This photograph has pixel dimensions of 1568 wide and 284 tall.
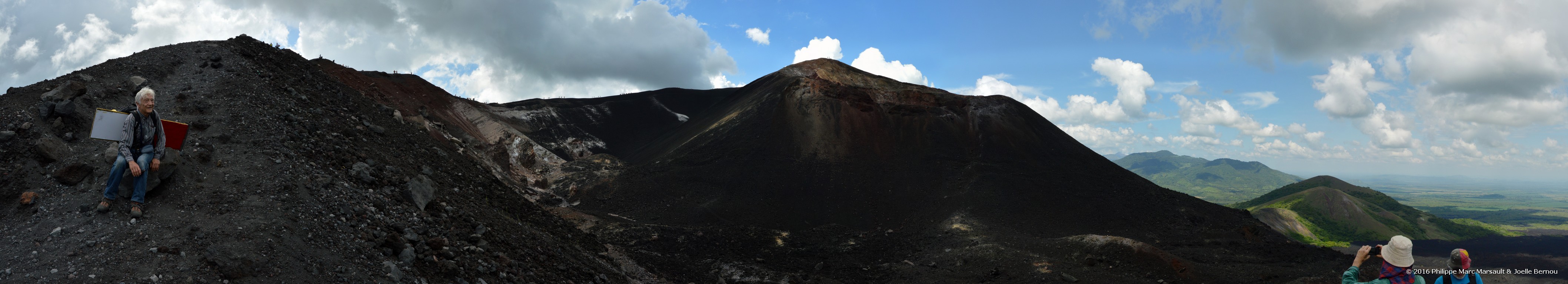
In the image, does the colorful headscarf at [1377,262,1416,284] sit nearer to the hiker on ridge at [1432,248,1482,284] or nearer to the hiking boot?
the hiker on ridge at [1432,248,1482,284]

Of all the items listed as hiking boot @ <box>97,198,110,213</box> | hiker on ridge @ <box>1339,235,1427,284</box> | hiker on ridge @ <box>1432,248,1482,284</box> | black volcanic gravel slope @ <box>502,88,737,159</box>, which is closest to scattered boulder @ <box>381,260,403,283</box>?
hiking boot @ <box>97,198,110,213</box>

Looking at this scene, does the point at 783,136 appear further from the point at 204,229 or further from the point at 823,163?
the point at 204,229

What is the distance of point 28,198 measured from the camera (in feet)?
21.3

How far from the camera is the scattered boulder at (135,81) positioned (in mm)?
9391

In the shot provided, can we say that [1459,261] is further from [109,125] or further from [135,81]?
[135,81]

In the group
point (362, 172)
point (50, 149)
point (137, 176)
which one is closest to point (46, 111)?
point (50, 149)

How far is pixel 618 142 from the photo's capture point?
4731 centimetres

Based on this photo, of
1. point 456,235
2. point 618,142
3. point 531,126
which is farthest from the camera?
point 618,142

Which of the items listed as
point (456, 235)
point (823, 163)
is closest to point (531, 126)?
point (823, 163)

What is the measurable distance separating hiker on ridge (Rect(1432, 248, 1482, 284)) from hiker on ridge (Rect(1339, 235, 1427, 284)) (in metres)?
0.19

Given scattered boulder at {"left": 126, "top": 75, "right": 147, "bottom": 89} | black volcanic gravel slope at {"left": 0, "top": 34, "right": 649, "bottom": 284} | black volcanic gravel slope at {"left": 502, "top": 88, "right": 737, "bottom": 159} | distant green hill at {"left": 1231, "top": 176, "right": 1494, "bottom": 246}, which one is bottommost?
distant green hill at {"left": 1231, "top": 176, "right": 1494, "bottom": 246}

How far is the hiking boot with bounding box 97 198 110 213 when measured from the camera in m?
6.24

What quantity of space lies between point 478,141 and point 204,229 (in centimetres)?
2647

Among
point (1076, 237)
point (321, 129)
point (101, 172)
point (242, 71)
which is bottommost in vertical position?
point (1076, 237)
